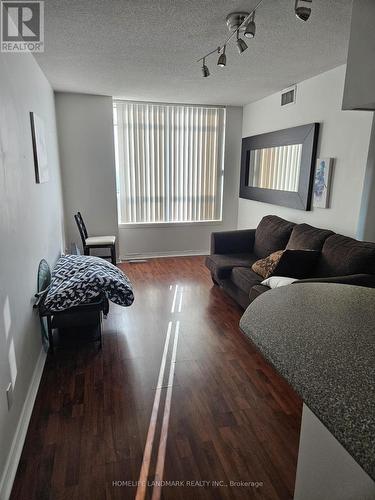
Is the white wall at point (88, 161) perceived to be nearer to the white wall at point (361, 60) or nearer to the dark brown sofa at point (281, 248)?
the dark brown sofa at point (281, 248)

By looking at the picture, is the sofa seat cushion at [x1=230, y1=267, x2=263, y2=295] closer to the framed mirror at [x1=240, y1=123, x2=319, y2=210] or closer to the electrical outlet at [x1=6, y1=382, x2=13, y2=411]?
the framed mirror at [x1=240, y1=123, x2=319, y2=210]

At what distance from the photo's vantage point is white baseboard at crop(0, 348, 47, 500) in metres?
1.48

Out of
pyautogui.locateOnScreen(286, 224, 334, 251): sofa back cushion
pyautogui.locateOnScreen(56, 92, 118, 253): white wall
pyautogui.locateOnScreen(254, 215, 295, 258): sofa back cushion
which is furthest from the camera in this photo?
pyautogui.locateOnScreen(56, 92, 118, 253): white wall

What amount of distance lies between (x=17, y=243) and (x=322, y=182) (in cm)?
294

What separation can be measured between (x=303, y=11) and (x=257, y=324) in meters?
1.67

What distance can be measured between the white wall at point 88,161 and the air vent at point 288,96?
2434 mm

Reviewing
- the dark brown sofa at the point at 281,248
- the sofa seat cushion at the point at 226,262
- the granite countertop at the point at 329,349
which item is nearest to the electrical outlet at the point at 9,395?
the granite countertop at the point at 329,349

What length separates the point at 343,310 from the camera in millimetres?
1167

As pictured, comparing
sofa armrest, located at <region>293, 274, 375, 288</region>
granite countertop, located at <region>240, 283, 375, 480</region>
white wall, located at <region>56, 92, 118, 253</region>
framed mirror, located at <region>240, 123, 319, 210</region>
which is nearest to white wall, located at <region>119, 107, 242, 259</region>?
framed mirror, located at <region>240, 123, 319, 210</region>

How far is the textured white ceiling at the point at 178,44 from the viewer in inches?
78.9

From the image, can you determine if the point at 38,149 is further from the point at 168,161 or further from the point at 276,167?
the point at 276,167

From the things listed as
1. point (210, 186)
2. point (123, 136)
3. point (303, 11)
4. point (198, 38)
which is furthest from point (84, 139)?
point (303, 11)

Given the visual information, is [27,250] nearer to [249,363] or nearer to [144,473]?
[144,473]

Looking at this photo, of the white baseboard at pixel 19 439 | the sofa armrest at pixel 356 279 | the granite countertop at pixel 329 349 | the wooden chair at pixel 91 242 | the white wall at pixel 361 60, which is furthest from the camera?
the wooden chair at pixel 91 242
